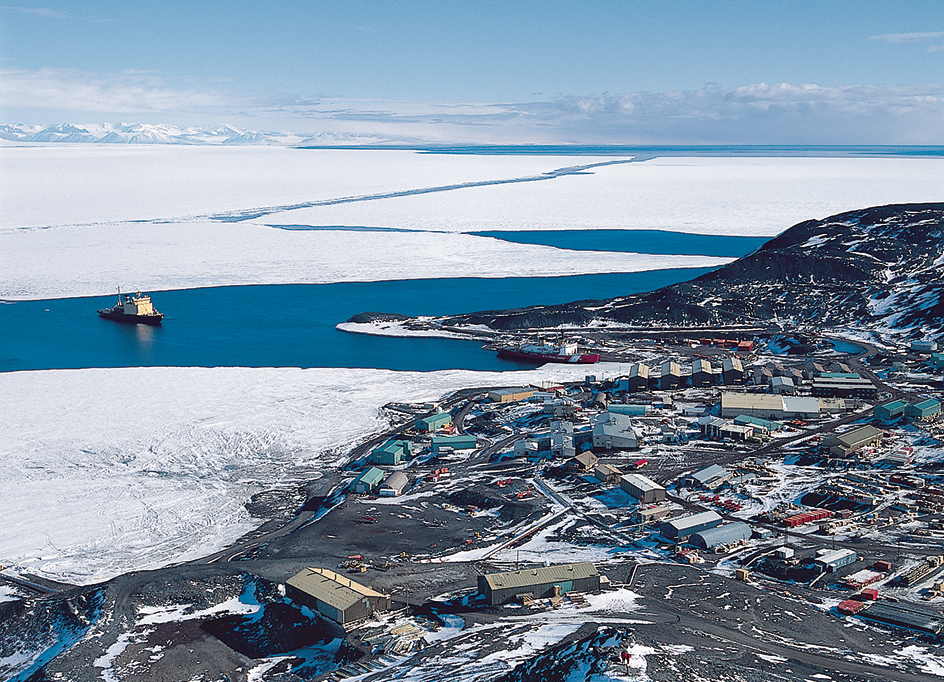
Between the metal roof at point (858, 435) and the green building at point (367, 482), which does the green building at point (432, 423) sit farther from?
the metal roof at point (858, 435)

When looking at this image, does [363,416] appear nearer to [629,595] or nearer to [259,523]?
[259,523]

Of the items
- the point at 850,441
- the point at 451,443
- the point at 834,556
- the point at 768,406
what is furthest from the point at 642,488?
the point at 768,406

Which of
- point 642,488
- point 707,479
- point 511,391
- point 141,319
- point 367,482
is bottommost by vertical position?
point 367,482

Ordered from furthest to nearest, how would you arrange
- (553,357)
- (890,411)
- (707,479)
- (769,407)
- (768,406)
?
1. (553,357)
2. (768,406)
3. (769,407)
4. (890,411)
5. (707,479)

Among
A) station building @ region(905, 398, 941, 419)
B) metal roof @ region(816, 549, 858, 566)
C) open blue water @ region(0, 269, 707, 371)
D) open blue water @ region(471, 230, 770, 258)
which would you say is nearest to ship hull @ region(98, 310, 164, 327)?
open blue water @ region(0, 269, 707, 371)

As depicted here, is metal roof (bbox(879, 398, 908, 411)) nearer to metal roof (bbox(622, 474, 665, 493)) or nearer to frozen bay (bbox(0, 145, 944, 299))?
metal roof (bbox(622, 474, 665, 493))

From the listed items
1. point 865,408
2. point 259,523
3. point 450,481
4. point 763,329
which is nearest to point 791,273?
point 763,329

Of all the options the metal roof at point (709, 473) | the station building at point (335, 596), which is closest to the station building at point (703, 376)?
the metal roof at point (709, 473)

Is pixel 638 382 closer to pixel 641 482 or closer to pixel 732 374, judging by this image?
pixel 732 374
